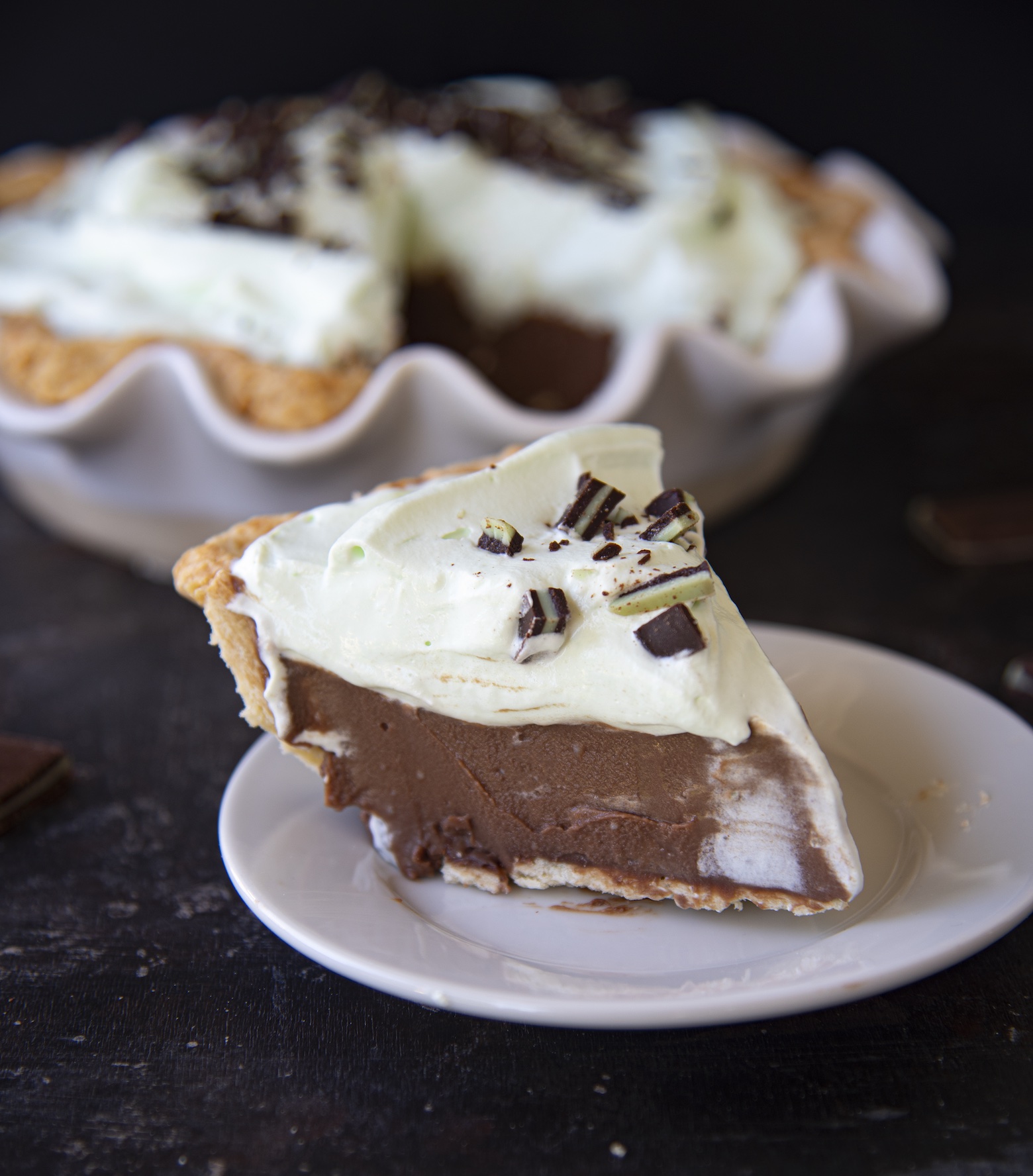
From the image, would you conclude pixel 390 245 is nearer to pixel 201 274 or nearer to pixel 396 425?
pixel 201 274

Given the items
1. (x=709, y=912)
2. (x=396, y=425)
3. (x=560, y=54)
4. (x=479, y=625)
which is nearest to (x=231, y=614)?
(x=479, y=625)

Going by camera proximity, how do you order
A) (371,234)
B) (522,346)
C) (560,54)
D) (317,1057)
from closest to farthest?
1. (317,1057)
2. (371,234)
3. (522,346)
4. (560,54)

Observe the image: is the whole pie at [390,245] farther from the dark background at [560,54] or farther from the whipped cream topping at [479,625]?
the dark background at [560,54]

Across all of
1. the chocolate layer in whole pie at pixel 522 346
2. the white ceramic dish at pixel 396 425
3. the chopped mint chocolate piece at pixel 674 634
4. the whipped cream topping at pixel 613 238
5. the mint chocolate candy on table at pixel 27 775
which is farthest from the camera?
the chocolate layer in whole pie at pixel 522 346

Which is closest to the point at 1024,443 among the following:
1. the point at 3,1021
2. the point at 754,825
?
the point at 754,825

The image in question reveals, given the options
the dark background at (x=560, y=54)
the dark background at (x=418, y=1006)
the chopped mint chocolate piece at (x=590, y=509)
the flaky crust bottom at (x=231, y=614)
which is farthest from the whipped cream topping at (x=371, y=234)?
the dark background at (x=560, y=54)

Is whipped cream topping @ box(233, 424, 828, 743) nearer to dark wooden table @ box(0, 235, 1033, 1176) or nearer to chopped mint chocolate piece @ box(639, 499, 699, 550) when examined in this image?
chopped mint chocolate piece @ box(639, 499, 699, 550)

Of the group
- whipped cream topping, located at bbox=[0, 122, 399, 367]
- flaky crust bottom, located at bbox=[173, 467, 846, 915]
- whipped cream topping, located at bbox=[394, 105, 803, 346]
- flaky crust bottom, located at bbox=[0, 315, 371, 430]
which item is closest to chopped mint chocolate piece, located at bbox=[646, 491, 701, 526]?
flaky crust bottom, located at bbox=[173, 467, 846, 915]

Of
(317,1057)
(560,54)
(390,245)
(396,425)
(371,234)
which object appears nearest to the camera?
(317,1057)
